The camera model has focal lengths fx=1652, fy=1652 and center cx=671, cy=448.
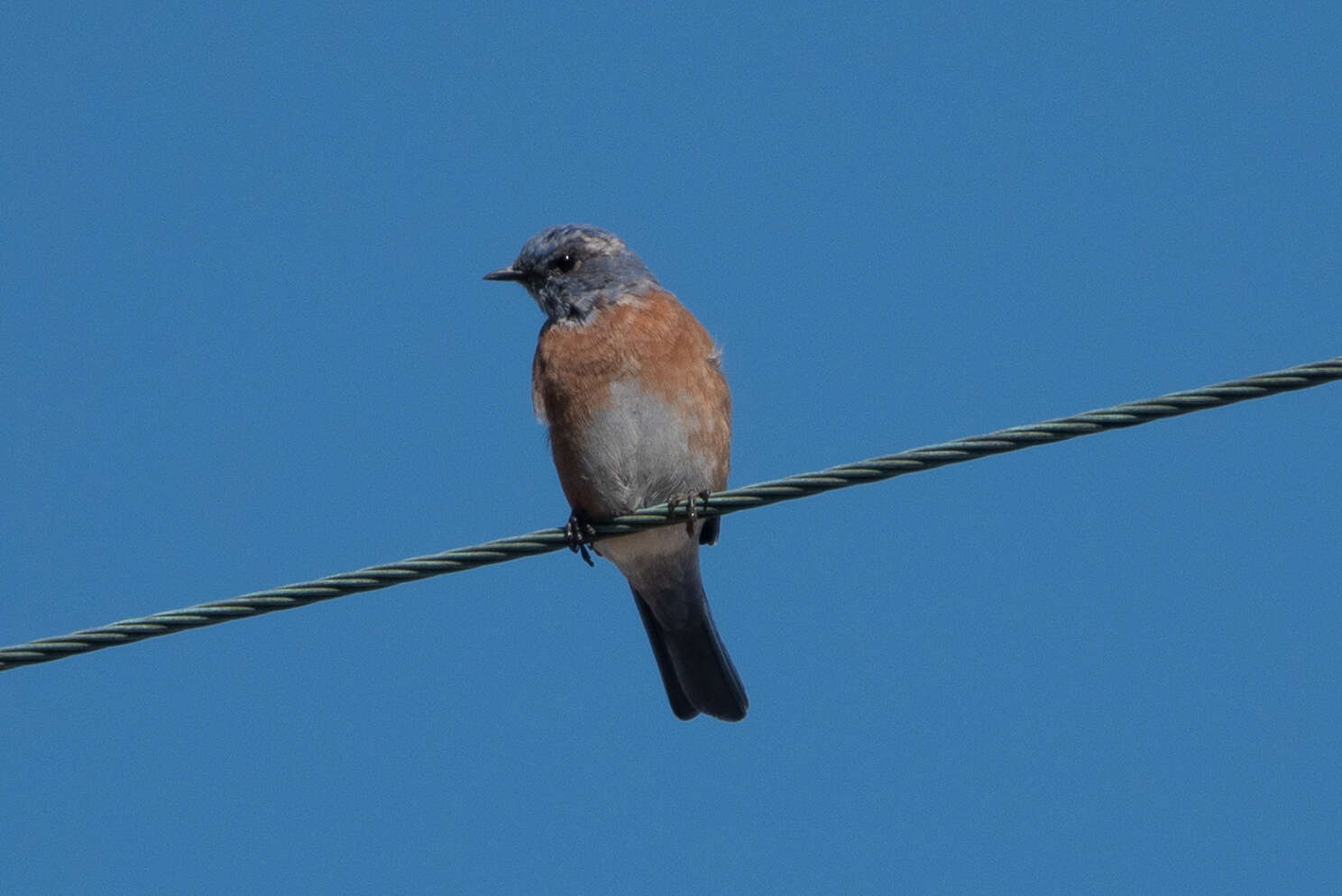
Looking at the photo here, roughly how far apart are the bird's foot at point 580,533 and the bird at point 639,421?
0.5 inches

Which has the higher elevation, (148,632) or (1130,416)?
(1130,416)

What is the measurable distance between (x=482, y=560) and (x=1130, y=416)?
7.06ft

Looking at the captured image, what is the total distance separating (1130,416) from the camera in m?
5.00

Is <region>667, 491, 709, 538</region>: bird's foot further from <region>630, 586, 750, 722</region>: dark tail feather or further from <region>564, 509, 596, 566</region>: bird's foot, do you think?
<region>630, 586, 750, 722</region>: dark tail feather

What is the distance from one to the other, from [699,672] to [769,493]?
122 inches

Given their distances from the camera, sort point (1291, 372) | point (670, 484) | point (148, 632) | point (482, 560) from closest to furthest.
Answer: point (1291, 372), point (148, 632), point (482, 560), point (670, 484)

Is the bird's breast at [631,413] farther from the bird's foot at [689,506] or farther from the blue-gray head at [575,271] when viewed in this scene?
the bird's foot at [689,506]

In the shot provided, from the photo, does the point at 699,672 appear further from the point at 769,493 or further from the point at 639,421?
the point at 769,493

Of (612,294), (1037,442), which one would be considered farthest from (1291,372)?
(612,294)

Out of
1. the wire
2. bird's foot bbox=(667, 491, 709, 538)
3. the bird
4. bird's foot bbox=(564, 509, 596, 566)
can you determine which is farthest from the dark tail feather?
the wire

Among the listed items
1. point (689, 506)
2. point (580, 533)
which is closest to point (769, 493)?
point (689, 506)

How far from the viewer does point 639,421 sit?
24.7 ft

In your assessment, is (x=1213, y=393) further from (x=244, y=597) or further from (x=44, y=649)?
(x=44, y=649)

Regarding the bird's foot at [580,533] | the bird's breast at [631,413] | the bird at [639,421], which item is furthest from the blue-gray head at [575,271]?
the bird's foot at [580,533]
